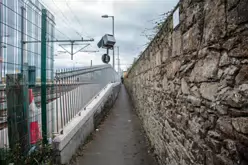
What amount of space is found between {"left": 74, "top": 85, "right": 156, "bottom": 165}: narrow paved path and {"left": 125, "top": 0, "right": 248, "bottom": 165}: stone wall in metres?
1.62

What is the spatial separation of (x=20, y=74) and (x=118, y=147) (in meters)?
3.02

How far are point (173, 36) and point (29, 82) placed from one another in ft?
7.96

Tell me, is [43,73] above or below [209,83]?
above

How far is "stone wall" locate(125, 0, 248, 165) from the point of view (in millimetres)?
1454

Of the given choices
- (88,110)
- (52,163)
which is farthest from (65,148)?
(88,110)

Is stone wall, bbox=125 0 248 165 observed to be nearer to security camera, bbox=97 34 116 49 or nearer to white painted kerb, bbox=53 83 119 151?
white painted kerb, bbox=53 83 119 151

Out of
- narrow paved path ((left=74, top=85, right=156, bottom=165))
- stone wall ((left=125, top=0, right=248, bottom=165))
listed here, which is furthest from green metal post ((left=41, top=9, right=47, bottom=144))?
stone wall ((left=125, top=0, right=248, bottom=165))

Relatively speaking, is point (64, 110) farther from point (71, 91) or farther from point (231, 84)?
point (231, 84)

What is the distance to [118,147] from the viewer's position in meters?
5.40

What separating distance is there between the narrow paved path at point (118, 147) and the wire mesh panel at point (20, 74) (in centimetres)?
141

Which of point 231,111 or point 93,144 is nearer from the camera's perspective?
point 231,111

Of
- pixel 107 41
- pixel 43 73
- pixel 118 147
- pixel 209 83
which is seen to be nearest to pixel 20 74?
pixel 43 73

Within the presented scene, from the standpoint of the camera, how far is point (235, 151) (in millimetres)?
1491

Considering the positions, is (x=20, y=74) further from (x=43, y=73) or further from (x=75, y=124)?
(x=75, y=124)
